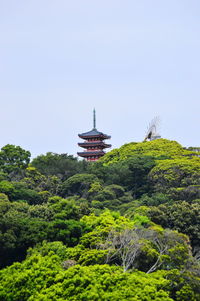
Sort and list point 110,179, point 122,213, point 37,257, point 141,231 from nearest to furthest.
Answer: point 37,257 → point 141,231 → point 122,213 → point 110,179

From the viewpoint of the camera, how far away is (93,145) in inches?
2527

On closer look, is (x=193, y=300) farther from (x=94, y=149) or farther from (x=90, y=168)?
(x=94, y=149)

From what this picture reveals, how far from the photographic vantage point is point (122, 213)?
116 ft

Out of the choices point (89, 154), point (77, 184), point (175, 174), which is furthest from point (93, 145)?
point (175, 174)

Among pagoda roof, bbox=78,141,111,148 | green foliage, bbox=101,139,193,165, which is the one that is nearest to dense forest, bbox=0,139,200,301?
green foliage, bbox=101,139,193,165

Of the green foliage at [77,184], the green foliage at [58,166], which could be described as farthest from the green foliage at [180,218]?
the green foliage at [58,166]

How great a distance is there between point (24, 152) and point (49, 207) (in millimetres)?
13602

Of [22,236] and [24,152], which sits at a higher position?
[24,152]

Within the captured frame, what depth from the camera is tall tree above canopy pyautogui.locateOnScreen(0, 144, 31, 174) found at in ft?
145

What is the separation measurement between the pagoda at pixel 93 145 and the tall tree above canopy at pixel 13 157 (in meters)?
19.3

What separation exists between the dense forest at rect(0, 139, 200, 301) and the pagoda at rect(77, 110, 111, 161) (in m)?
18.1

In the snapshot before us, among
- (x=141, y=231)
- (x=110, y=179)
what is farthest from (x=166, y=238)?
(x=110, y=179)

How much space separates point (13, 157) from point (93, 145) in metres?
20.4

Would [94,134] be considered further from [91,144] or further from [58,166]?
[58,166]
